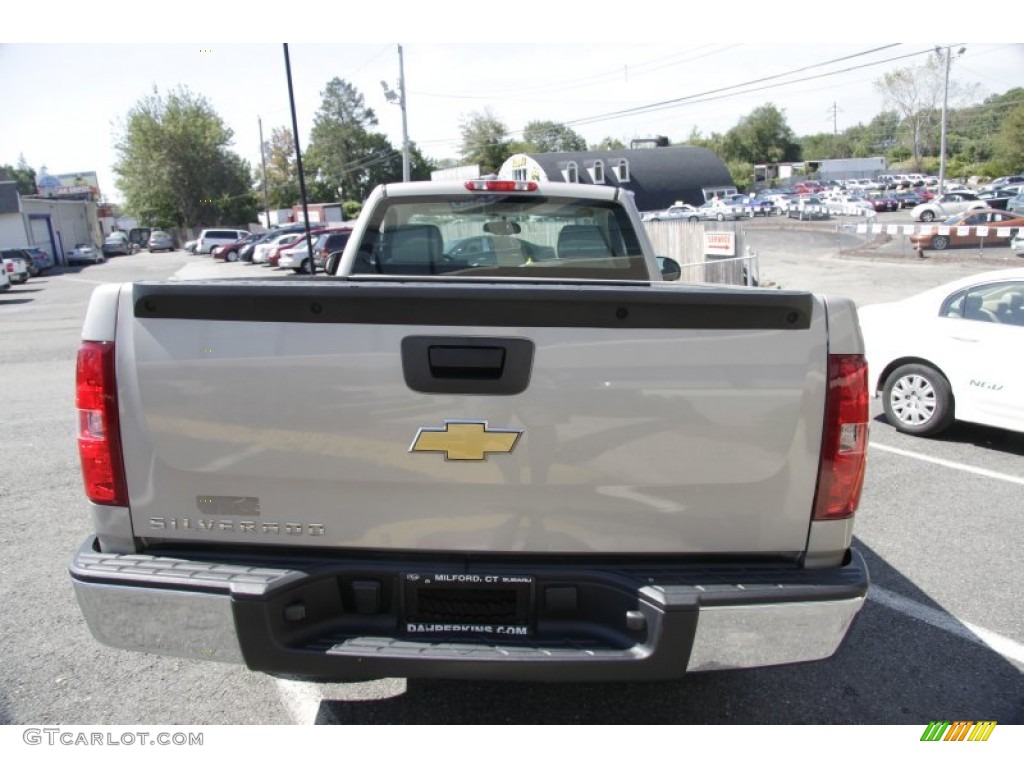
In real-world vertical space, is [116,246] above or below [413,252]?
below

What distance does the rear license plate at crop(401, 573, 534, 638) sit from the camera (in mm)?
2309

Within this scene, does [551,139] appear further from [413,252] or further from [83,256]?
[413,252]

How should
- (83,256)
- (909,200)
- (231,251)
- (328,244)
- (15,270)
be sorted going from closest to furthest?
(328,244)
(15,270)
(231,251)
(83,256)
(909,200)

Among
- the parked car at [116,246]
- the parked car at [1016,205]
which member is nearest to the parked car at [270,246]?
the parked car at [116,246]

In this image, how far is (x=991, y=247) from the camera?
28047 millimetres

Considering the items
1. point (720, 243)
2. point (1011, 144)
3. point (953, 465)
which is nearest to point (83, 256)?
point (720, 243)

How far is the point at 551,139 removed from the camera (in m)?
119

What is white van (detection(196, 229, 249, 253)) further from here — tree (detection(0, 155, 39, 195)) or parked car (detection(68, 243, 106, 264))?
tree (detection(0, 155, 39, 195))

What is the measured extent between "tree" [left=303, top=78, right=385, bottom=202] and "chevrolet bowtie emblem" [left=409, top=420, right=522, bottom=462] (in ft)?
349

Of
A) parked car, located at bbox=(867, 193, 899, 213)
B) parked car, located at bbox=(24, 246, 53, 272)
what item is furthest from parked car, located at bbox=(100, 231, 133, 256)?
parked car, located at bbox=(867, 193, 899, 213)

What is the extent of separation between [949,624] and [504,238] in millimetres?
3039

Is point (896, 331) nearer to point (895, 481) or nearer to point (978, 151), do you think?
point (895, 481)

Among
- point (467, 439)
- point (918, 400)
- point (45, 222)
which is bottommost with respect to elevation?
point (918, 400)

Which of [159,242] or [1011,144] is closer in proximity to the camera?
[159,242]
